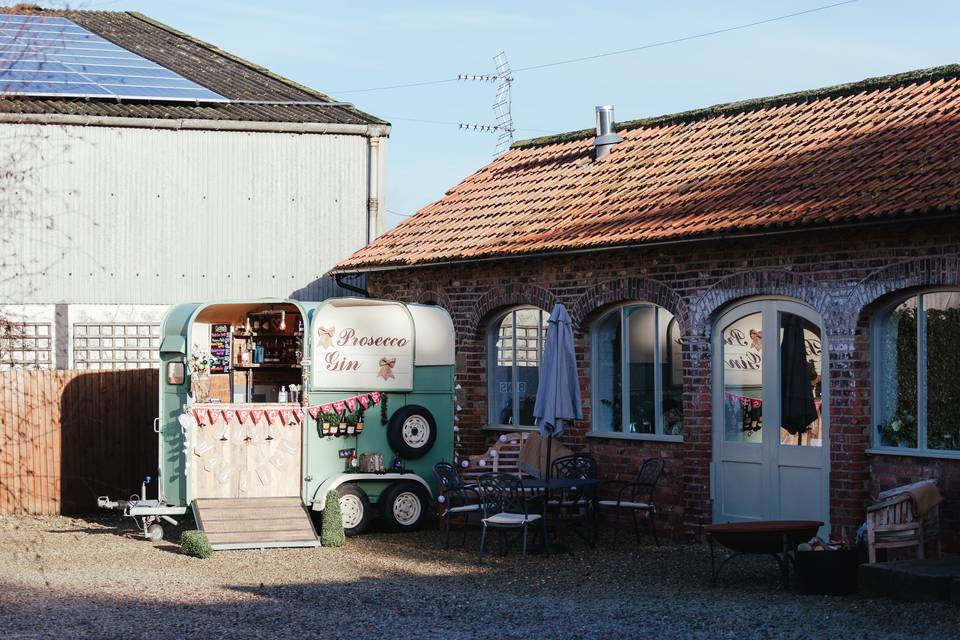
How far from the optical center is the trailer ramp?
579 inches

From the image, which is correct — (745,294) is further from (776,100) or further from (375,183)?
(375,183)

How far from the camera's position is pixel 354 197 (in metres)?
21.7

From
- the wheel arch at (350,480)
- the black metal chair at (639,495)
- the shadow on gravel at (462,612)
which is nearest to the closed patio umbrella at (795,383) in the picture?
the black metal chair at (639,495)

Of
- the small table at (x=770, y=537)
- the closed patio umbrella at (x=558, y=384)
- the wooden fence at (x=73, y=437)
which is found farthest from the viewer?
the wooden fence at (x=73, y=437)

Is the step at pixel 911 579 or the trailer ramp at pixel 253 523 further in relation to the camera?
the trailer ramp at pixel 253 523

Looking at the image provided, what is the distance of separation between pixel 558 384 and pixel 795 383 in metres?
2.51

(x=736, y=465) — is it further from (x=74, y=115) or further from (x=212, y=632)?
(x=74, y=115)

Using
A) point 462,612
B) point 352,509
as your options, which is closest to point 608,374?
point 352,509

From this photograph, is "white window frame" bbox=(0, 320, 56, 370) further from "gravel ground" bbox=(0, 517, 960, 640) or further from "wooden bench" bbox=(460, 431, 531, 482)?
"wooden bench" bbox=(460, 431, 531, 482)

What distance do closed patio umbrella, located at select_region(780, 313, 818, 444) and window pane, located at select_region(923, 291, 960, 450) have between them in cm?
142

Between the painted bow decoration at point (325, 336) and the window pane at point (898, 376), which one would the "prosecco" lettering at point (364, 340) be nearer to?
the painted bow decoration at point (325, 336)

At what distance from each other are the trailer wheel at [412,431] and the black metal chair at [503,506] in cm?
187

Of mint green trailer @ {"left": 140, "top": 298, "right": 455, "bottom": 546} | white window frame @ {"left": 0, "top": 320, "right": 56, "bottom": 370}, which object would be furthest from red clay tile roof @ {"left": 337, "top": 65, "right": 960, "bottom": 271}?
white window frame @ {"left": 0, "top": 320, "right": 56, "bottom": 370}

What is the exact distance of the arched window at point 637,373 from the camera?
51.5 ft
